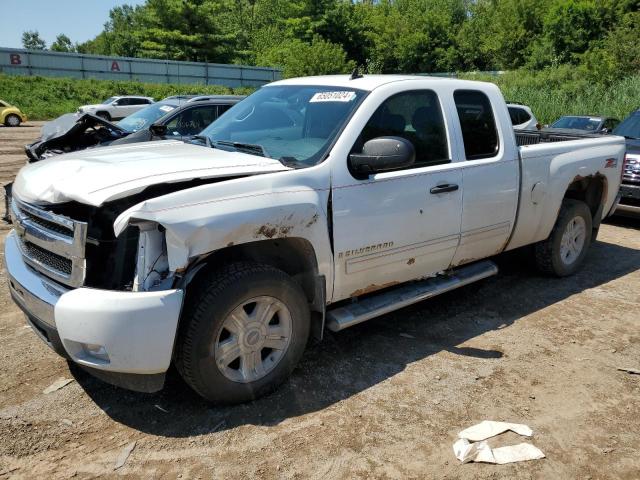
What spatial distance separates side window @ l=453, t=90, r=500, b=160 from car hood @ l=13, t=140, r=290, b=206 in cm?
175

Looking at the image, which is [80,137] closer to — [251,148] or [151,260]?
[251,148]

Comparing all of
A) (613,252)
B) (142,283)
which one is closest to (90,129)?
(142,283)

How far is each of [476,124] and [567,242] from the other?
208 centimetres

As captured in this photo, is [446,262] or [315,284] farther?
[446,262]

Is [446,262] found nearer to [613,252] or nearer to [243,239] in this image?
[243,239]

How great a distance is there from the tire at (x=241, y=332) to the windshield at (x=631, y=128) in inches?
312

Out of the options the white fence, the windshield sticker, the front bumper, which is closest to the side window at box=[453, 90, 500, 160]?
the windshield sticker

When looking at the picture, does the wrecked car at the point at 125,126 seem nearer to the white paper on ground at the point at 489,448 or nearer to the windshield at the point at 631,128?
the white paper on ground at the point at 489,448

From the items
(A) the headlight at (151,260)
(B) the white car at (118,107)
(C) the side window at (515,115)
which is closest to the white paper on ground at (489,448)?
(A) the headlight at (151,260)

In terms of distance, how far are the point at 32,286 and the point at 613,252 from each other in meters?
6.64

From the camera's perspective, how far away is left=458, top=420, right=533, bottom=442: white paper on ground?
3062 millimetres

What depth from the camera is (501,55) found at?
56094 millimetres

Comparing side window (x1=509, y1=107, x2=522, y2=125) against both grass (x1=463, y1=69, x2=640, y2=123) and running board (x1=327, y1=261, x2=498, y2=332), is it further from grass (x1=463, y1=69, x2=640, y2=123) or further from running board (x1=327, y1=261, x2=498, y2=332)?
running board (x1=327, y1=261, x2=498, y2=332)

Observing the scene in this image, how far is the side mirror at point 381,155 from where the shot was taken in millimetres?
3406
